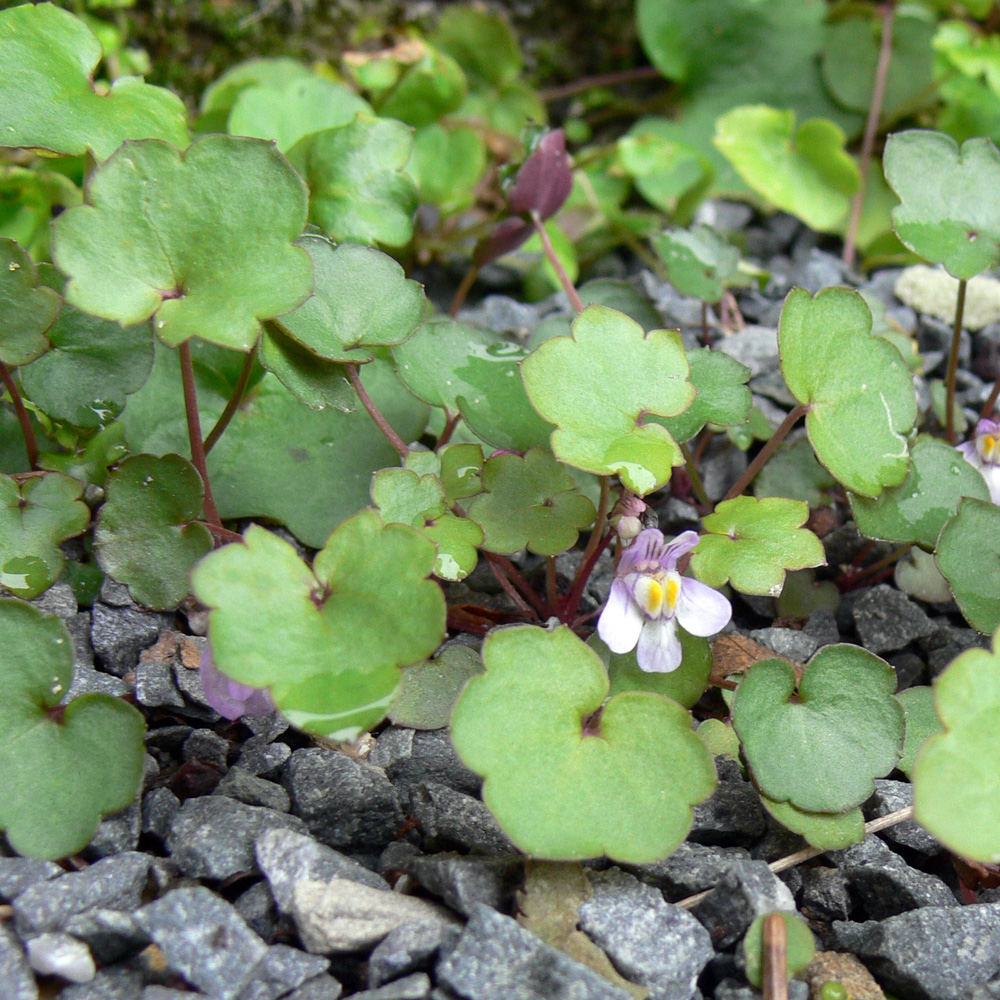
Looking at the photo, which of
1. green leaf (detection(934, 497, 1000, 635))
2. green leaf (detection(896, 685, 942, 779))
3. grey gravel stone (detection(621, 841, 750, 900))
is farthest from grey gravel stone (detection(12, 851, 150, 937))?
green leaf (detection(934, 497, 1000, 635))

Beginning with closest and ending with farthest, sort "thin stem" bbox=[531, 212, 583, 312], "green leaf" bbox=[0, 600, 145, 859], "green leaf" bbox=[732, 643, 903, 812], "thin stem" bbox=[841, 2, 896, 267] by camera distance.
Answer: "green leaf" bbox=[0, 600, 145, 859] → "green leaf" bbox=[732, 643, 903, 812] → "thin stem" bbox=[531, 212, 583, 312] → "thin stem" bbox=[841, 2, 896, 267]

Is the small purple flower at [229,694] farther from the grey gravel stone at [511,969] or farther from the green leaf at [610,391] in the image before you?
the green leaf at [610,391]

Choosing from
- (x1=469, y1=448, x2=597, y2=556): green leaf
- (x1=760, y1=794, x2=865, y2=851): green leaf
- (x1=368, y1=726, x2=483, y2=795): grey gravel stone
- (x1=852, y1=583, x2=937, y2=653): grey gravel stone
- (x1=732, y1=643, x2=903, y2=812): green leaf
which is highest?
(x1=469, y1=448, x2=597, y2=556): green leaf

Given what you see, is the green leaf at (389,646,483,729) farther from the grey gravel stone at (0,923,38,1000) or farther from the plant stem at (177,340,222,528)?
the grey gravel stone at (0,923,38,1000)

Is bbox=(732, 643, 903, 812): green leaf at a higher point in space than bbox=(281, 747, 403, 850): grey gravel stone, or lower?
higher

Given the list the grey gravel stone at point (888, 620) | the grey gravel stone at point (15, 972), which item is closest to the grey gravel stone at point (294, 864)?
the grey gravel stone at point (15, 972)

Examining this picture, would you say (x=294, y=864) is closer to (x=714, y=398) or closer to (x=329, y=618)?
(x=329, y=618)
